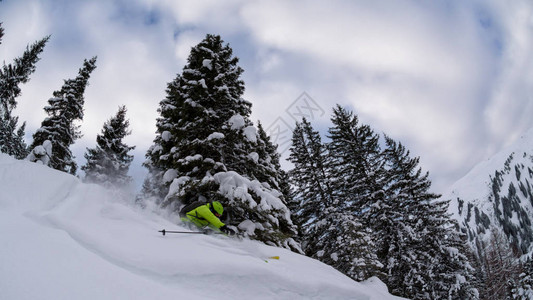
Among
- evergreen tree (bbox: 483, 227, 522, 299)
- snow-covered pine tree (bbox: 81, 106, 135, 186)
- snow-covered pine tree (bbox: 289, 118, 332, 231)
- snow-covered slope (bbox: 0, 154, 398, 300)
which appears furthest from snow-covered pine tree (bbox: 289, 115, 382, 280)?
evergreen tree (bbox: 483, 227, 522, 299)

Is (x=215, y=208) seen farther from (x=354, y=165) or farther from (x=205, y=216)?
(x=354, y=165)

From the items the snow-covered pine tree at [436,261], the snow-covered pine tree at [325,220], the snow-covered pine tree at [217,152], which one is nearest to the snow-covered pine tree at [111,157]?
the snow-covered pine tree at [217,152]

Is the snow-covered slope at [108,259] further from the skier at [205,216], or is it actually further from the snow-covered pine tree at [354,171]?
the snow-covered pine tree at [354,171]

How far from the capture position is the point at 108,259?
379cm

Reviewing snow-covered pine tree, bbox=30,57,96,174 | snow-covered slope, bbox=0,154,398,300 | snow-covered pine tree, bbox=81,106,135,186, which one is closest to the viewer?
snow-covered slope, bbox=0,154,398,300

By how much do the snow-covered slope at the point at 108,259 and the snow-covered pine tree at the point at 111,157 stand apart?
50.4ft

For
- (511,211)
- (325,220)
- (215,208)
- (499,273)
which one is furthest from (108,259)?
(511,211)

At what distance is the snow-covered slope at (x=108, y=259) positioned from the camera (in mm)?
2875

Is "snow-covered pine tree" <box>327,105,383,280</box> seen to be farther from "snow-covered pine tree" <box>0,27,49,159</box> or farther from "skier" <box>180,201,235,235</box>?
"snow-covered pine tree" <box>0,27,49,159</box>

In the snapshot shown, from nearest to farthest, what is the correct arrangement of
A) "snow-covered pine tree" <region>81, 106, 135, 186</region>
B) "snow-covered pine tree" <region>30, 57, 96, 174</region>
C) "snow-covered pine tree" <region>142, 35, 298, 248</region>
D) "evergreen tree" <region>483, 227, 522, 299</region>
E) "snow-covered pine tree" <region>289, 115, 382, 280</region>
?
"snow-covered pine tree" <region>142, 35, 298, 248</region> < "snow-covered pine tree" <region>289, 115, 382, 280</region> < "snow-covered pine tree" <region>30, 57, 96, 174</region> < "snow-covered pine tree" <region>81, 106, 135, 186</region> < "evergreen tree" <region>483, 227, 522, 299</region>

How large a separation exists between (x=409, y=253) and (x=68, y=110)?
79.8 ft

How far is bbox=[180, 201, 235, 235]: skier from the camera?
650 centimetres

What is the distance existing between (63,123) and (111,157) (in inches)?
203

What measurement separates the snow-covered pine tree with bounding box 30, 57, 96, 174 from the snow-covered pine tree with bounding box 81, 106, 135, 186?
276 cm
